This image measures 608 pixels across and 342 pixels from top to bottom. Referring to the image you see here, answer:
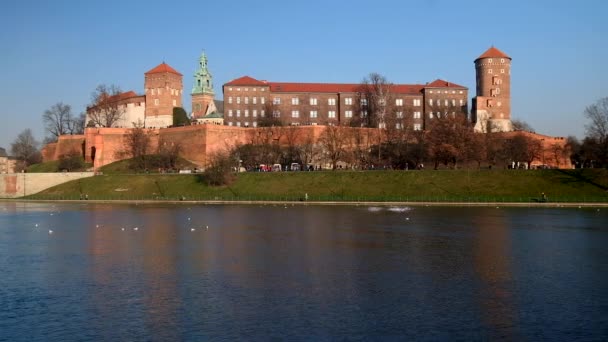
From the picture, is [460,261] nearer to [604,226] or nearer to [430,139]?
[604,226]

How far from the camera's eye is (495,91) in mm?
66312

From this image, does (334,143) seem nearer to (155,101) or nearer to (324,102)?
(324,102)

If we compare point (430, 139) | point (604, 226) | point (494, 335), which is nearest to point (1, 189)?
point (430, 139)

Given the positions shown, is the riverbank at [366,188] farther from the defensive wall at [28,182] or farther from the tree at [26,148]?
the tree at [26,148]

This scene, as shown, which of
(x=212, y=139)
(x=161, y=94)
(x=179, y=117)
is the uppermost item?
(x=161, y=94)

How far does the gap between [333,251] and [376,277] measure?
4205 mm

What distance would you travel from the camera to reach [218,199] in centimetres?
4184

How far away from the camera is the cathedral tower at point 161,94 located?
6347 cm

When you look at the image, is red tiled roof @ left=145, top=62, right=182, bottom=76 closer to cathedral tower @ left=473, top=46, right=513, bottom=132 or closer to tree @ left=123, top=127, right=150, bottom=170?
tree @ left=123, top=127, right=150, bottom=170

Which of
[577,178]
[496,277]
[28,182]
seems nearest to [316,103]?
[28,182]

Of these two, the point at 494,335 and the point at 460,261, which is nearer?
the point at 494,335

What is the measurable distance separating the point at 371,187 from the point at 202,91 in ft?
114

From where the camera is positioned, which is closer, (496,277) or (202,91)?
(496,277)

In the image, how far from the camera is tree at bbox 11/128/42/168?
7762cm
